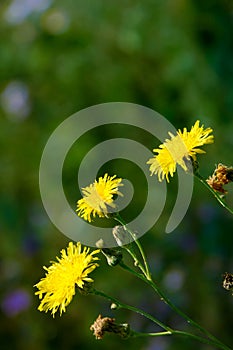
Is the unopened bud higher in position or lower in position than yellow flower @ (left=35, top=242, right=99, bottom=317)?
higher

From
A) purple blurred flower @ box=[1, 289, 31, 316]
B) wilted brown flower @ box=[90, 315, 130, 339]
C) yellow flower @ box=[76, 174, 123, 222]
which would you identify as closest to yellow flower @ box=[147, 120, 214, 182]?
yellow flower @ box=[76, 174, 123, 222]

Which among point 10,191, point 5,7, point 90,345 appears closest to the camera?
point 90,345

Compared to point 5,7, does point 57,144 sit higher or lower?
lower

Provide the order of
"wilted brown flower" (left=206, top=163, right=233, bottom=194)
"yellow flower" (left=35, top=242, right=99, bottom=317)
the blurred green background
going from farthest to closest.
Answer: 1. the blurred green background
2. "wilted brown flower" (left=206, top=163, right=233, bottom=194)
3. "yellow flower" (left=35, top=242, right=99, bottom=317)

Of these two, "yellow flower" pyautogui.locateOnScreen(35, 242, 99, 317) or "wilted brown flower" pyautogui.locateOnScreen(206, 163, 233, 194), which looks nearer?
"yellow flower" pyautogui.locateOnScreen(35, 242, 99, 317)

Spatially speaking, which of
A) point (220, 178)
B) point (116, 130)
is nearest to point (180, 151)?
point (220, 178)

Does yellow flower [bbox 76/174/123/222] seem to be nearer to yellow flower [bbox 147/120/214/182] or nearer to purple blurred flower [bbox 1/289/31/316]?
yellow flower [bbox 147/120/214/182]

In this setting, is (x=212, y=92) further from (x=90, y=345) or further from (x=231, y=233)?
(x=90, y=345)

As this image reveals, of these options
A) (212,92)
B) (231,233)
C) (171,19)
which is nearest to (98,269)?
(231,233)
